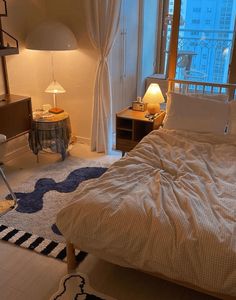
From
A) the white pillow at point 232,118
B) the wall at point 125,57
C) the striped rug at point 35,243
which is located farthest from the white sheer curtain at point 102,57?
the striped rug at point 35,243

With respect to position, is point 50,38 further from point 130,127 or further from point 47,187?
point 47,187

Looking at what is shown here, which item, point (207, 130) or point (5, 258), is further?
point (207, 130)

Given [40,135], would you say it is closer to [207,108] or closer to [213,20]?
[207,108]

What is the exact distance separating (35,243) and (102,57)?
2.16 metres

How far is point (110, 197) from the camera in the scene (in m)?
1.80

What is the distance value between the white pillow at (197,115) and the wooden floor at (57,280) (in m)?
1.45

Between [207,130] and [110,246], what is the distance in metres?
1.60

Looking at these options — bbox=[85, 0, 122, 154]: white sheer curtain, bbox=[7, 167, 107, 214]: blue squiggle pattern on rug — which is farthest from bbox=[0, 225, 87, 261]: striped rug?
bbox=[85, 0, 122, 154]: white sheer curtain

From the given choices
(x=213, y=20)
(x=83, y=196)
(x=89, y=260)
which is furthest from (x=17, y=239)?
(x=213, y=20)

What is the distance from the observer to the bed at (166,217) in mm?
1485

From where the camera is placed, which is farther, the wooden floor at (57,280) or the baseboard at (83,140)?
the baseboard at (83,140)

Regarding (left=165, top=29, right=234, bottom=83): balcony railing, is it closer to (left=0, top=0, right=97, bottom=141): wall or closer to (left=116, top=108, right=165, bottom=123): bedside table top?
(left=116, top=108, right=165, bottom=123): bedside table top

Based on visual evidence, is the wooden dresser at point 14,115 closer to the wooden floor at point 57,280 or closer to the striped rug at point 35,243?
the striped rug at point 35,243

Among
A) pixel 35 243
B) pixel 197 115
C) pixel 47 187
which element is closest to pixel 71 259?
pixel 35 243
